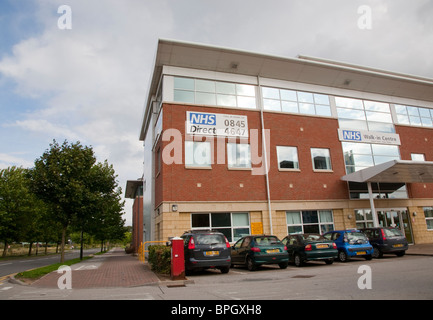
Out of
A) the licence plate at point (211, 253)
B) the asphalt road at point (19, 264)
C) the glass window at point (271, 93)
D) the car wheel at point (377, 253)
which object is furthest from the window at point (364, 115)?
the asphalt road at point (19, 264)

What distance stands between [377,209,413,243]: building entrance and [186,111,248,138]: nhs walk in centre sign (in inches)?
450

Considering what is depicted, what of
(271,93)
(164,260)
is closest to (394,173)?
(271,93)

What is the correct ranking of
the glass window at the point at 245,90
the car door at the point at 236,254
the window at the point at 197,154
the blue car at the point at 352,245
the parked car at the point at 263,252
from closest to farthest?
the parked car at the point at 263,252, the car door at the point at 236,254, the blue car at the point at 352,245, the window at the point at 197,154, the glass window at the point at 245,90

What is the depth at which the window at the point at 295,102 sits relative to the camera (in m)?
21.0

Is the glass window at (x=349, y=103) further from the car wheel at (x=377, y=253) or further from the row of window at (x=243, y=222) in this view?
the car wheel at (x=377, y=253)

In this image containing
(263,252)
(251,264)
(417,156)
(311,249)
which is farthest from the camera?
(417,156)

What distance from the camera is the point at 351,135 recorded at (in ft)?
73.0

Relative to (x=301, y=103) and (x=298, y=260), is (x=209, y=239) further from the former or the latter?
(x=301, y=103)

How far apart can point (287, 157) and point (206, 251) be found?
1100cm

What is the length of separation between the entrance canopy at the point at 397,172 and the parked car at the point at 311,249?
7.10 meters

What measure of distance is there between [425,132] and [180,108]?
66.9ft

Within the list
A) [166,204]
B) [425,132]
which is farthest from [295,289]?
[425,132]

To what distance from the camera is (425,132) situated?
83.1ft
